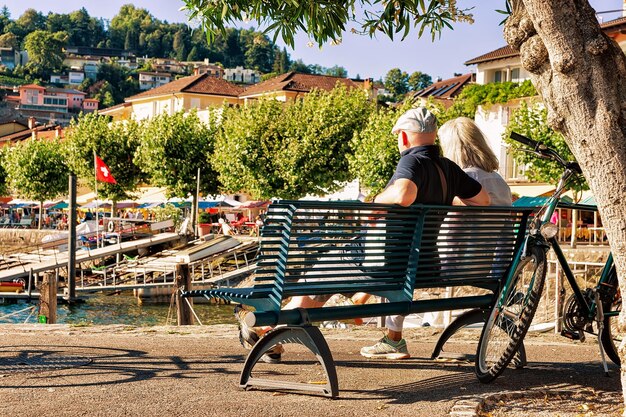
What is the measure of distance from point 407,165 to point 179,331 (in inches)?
131

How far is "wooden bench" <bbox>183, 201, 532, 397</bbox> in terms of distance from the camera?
5551 mm

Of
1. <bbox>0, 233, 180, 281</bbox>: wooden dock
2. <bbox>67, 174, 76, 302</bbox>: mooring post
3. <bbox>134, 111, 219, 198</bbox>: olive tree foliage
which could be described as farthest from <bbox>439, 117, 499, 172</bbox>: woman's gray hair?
<bbox>134, 111, 219, 198</bbox>: olive tree foliage

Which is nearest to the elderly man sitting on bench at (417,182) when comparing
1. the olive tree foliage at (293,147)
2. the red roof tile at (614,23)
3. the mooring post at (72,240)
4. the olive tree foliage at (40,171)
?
the mooring post at (72,240)

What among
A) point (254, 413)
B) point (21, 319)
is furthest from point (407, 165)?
point (21, 319)

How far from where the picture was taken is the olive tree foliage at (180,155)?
57156 millimetres

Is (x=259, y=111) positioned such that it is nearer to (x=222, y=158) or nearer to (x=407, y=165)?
(x=222, y=158)

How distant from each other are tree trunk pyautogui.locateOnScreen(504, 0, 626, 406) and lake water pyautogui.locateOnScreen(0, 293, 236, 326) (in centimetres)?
2421

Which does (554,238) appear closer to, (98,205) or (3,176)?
(98,205)

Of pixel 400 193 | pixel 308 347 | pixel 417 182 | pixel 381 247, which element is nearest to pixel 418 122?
pixel 417 182

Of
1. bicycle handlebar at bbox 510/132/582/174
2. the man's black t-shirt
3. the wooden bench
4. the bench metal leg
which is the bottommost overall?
the bench metal leg

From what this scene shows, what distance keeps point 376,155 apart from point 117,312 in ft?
53.1

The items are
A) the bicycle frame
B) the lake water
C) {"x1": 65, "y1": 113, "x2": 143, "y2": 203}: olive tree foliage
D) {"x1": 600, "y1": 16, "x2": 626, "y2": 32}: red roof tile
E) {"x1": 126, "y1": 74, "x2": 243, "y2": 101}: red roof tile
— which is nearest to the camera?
the bicycle frame

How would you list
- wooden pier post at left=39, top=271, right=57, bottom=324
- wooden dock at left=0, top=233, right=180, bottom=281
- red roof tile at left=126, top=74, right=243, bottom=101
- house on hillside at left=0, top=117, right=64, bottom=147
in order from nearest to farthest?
1. wooden pier post at left=39, top=271, right=57, bottom=324
2. wooden dock at left=0, top=233, right=180, bottom=281
3. red roof tile at left=126, top=74, right=243, bottom=101
4. house on hillside at left=0, top=117, right=64, bottom=147

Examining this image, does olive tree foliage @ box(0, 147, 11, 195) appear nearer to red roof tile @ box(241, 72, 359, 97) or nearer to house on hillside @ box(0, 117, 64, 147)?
red roof tile @ box(241, 72, 359, 97)
